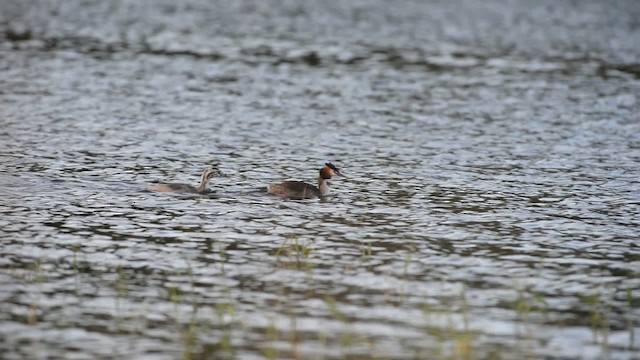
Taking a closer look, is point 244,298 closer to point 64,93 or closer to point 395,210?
point 395,210

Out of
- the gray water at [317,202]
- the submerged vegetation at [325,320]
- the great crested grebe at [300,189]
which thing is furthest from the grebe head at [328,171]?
the submerged vegetation at [325,320]

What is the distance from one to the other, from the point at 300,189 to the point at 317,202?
1.46 feet

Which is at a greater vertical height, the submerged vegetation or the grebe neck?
the grebe neck

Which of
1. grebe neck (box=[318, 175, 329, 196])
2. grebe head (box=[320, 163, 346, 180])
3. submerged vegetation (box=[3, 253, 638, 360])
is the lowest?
submerged vegetation (box=[3, 253, 638, 360])

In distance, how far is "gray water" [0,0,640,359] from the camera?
1380 cm

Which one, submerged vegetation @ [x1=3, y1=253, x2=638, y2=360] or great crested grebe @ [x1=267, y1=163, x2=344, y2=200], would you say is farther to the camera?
great crested grebe @ [x1=267, y1=163, x2=344, y2=200]

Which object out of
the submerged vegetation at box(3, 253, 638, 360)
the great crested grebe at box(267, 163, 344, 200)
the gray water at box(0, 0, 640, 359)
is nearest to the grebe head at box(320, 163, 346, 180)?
the great crested grebe at box(267, 163, 344, 200)

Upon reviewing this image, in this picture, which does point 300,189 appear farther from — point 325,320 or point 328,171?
point 325,320

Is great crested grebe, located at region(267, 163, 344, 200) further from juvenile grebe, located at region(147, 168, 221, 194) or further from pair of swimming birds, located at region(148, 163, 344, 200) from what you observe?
juvenile grebe, located at region(147, 168, 221, 194)

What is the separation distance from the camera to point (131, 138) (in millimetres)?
27344

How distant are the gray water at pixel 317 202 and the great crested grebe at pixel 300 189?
0.53ft

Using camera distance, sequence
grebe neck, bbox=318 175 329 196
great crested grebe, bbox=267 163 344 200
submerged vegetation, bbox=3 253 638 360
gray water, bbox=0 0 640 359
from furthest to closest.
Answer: grebe neck, bbox=318 175 329 196
great crested grebe, bbox=267 163 344 200
gray water, bbox=0 0 640 359
submerged vegetation, bbox=3 253 638 360

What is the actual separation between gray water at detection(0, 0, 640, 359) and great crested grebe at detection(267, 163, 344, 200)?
163 mm

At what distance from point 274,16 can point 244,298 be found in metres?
41.0
